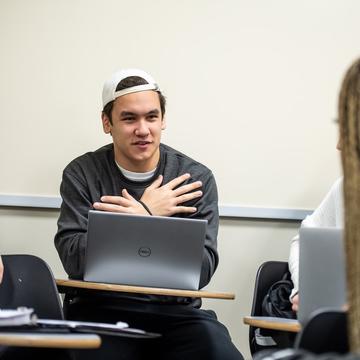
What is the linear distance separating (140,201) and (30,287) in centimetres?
55

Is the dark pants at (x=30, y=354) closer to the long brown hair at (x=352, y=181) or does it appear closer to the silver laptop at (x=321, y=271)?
the silver laptop at (x=321, y=271)

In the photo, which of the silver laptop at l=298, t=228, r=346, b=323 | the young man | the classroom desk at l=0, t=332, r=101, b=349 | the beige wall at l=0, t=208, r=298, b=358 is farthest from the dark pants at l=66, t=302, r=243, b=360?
the classroom desk at l=0, t=332, r=101, b=349

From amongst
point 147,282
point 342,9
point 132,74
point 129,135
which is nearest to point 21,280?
point 147,282

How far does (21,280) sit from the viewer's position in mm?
2781

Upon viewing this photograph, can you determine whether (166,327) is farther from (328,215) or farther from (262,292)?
(328,215)

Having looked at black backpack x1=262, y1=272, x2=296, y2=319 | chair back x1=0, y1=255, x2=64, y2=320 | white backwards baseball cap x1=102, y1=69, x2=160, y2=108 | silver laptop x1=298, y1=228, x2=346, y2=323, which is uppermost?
white backwards baseball cap x1=102, y1=69, x2=160, y2=108

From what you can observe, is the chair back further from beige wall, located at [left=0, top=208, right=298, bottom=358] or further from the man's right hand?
beige wall, located at [left=0, top=208, right=298, bottom=358]

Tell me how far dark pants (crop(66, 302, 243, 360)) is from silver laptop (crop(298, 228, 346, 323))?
91cm

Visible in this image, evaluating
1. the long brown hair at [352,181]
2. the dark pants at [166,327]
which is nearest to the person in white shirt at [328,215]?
the dark pants at [166,327]

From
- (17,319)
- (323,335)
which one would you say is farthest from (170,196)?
(323,335)

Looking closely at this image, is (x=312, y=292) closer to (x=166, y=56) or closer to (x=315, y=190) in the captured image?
(x=315, y=190)

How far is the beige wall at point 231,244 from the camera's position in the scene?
11.5 ft

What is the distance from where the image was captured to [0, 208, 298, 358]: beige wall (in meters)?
3.52

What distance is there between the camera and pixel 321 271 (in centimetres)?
189
